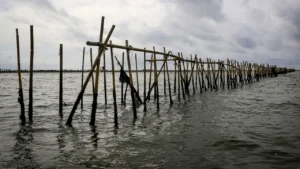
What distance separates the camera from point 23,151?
261 inches

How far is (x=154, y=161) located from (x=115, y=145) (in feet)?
5.59

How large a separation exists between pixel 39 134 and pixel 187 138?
15.6ft

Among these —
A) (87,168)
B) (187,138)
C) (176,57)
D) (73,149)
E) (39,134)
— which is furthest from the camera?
(176,57)

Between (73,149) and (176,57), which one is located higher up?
(176,57)

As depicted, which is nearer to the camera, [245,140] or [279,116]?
[245,140]

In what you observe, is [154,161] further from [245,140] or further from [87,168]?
[245,140]

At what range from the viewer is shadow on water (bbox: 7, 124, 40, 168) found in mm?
5680

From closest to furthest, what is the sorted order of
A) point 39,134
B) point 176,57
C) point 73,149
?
point 73,149, point 39,134, point 176,57

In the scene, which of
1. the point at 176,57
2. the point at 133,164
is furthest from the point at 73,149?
the point at 176,57

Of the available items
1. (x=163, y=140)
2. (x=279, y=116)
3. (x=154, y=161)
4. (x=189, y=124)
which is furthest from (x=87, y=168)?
(x=279, y=116)

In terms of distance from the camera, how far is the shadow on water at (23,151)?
5.68 metres

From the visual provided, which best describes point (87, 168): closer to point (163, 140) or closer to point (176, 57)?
point (163, 140)

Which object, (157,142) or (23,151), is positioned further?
(157,142)

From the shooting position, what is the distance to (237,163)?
5539 millimetres
